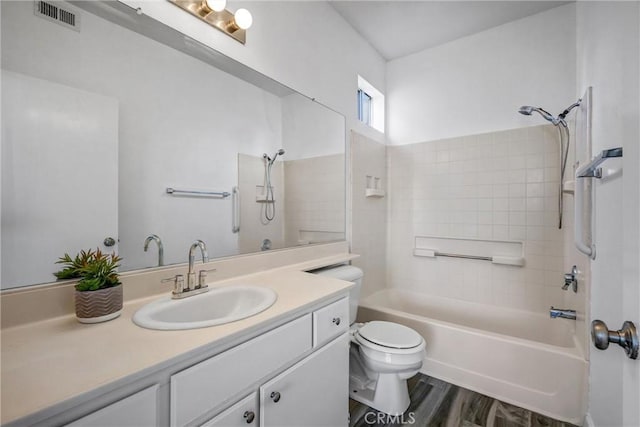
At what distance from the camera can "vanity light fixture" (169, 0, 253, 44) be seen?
116 cm

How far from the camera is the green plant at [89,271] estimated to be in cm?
79

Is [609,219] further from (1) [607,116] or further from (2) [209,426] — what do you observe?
(2) [209,426]

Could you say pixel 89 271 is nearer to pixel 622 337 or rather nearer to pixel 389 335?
pixel 622 337

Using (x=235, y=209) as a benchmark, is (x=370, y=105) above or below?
above

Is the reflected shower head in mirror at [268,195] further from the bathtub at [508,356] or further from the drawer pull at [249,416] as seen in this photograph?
the bathtub at [508,356]

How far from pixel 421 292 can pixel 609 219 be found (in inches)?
70.4

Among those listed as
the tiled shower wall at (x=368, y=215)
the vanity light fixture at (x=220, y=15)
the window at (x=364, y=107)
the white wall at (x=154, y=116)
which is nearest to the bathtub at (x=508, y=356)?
the tiled shower wall at (x=368, y=215)

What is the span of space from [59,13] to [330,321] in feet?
4.69

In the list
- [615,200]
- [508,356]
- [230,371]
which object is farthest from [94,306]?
[508,356]

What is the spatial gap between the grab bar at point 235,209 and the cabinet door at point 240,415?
78cm

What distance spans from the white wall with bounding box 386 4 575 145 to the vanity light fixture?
5.82 feet

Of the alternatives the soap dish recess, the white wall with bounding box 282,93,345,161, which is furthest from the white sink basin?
the soap dish recess

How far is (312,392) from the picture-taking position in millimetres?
1019

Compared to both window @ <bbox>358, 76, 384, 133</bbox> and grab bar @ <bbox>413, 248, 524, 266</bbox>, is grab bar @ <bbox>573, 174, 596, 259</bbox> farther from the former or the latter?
window @ <bbox>358, 76, 384, 133</bbox>
